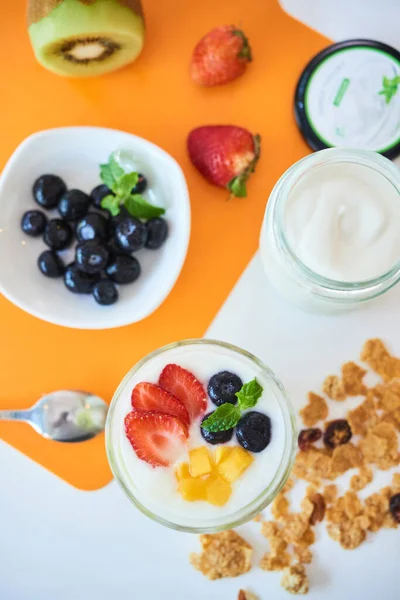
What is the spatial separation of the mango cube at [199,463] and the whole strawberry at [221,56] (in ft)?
2.01

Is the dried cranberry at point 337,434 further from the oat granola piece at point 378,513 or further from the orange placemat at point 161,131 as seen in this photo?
the orange placemat at point 161,131

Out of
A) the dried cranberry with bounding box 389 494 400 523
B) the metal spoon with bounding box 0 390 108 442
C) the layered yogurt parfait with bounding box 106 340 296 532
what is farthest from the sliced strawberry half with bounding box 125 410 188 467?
the dried cranberry with bounding box 389 494 400 523

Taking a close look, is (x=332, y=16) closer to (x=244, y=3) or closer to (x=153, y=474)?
(x=244, y=3)

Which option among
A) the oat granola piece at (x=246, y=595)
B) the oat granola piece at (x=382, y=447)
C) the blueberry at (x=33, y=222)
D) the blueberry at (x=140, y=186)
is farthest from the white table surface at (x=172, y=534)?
the blueberry at (x=33, y=222)

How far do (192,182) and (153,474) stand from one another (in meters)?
0.49

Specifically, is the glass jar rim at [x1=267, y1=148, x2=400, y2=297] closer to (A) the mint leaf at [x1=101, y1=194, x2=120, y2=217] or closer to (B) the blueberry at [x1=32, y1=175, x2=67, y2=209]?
(A) the mint leaf at [x1=101, y1=194, x2=120, y2=217]

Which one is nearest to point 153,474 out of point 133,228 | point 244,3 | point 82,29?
point 133,228

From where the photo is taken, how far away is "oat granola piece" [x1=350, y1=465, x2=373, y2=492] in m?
1.07

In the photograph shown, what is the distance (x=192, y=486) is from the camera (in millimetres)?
864

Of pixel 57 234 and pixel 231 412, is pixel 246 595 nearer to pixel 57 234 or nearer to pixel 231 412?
pixel 231 412

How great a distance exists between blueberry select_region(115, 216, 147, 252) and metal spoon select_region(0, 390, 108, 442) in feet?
0.84

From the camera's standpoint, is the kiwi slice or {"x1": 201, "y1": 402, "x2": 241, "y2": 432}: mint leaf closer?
{"x1": 201, "y1": 402, "x2": 241, "y2": 432}: mint leaf

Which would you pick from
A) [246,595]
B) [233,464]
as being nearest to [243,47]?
[233,464]

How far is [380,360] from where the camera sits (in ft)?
3.55
